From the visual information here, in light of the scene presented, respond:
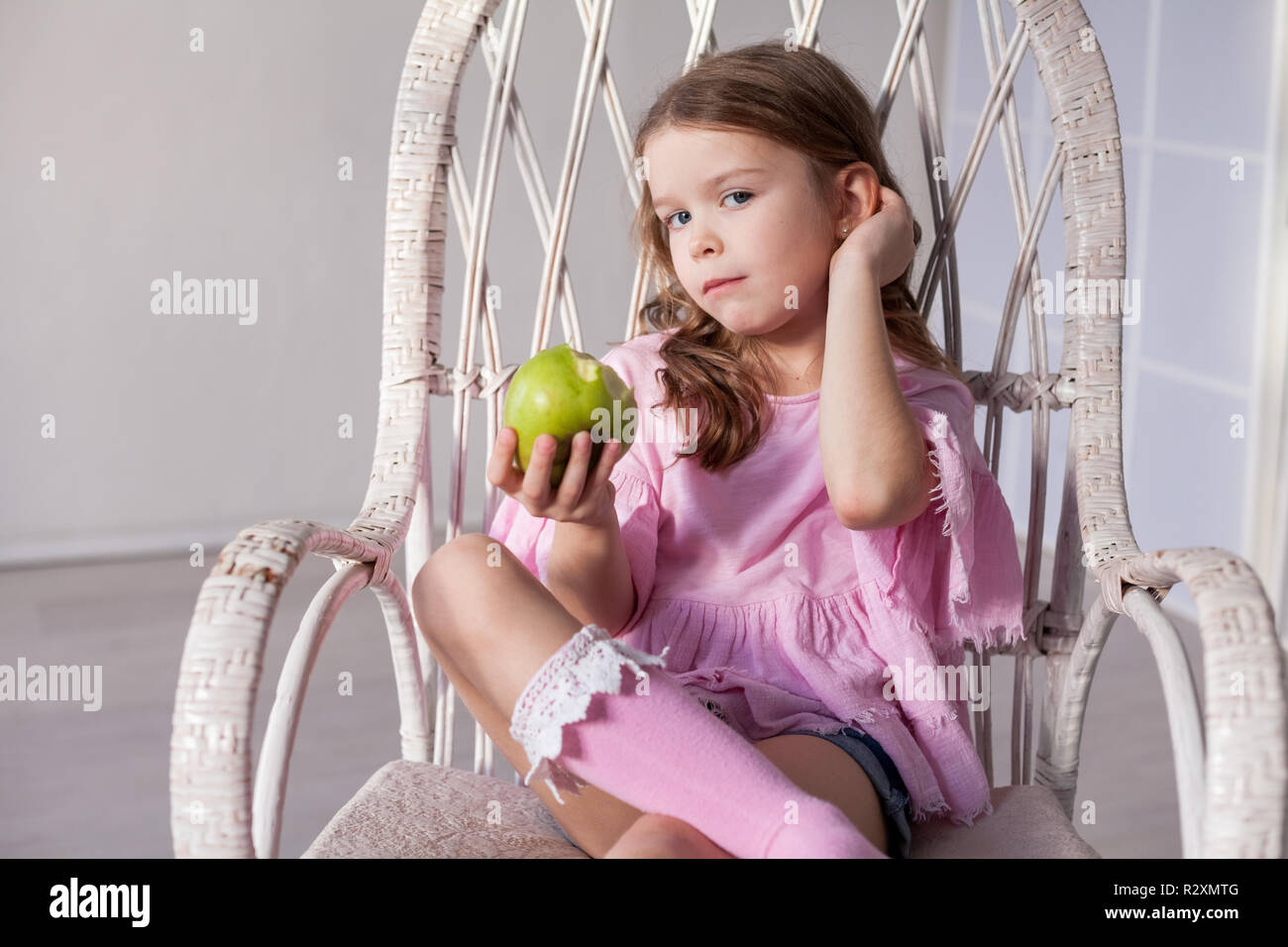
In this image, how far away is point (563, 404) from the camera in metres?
0.78

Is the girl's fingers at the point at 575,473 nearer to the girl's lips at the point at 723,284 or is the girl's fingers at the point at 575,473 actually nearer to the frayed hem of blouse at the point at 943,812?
the girl's lips at the point at 723,284

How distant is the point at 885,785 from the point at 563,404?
314 mm

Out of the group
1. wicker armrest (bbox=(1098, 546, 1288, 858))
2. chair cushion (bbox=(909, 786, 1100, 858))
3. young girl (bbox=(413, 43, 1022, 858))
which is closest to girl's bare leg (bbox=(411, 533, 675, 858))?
young girl (bbox=(413, 43, 1022, 858))

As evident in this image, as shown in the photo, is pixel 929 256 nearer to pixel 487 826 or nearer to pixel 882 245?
pixel 882 245

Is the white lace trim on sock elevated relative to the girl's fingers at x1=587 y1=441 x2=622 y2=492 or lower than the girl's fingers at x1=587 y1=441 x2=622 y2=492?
lower

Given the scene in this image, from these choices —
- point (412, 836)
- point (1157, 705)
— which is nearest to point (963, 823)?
point (412, 836)

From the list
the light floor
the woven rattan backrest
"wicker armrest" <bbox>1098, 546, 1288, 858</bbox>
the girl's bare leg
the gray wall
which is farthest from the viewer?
the gray wall

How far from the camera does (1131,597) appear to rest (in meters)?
0.85

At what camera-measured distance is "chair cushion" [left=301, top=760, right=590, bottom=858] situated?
803 millimetres

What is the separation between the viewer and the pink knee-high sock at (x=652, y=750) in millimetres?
708

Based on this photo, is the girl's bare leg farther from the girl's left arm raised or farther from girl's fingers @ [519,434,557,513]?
the girl's left arm raised

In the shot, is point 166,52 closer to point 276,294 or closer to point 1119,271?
point 276,294

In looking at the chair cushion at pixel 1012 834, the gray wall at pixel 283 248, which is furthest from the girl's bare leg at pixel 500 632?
the gray wall at pixel 283 248

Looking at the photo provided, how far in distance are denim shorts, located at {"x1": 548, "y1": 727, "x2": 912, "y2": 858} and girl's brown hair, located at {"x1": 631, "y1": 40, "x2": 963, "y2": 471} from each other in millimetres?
226
